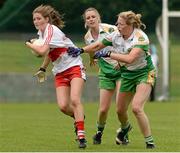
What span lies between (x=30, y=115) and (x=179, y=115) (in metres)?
3.66

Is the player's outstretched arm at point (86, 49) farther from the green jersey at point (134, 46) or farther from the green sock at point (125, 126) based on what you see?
the green sock at point (125, 126)

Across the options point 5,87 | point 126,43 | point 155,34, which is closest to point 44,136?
point 126,43

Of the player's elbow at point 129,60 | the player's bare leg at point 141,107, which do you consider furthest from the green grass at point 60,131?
the player's elbow at point 129,60

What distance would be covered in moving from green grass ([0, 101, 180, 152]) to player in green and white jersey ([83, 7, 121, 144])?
18.0 inches

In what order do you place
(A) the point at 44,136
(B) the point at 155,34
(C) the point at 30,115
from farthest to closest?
(B) the point at 155,34 < (C) the point at 30,115 < (A) the point at 44,136

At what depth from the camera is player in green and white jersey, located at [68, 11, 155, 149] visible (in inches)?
497

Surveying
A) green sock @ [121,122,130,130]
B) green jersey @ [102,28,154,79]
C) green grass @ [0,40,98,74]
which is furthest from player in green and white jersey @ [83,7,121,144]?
green grass @ [0,40,98,74]

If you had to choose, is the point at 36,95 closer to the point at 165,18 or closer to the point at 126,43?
the point at 165,18

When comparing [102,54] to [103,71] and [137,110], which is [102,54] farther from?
[103,71]

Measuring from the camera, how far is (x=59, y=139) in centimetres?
1441

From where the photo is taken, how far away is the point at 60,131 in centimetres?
1623

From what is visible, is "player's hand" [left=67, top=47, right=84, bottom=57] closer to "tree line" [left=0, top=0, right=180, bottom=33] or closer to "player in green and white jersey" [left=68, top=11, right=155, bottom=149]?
"player in green and white jersey" [left=68, top=11, right=155, bottom=149]

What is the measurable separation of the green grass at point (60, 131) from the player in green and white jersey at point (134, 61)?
593 millimetres

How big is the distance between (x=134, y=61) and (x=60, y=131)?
154 inches
